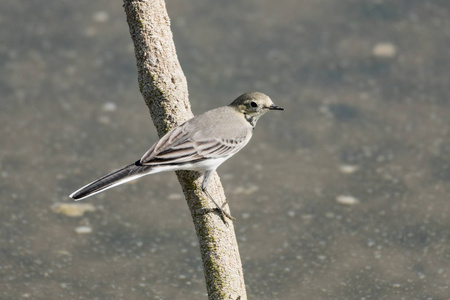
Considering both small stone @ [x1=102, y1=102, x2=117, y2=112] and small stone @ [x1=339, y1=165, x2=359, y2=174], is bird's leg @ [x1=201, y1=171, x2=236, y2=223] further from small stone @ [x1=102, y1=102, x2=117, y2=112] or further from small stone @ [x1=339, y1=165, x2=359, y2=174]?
small stone @ [x1=102, y1=102, x2=117, y2=112]

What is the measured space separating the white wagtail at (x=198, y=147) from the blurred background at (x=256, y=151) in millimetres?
1503

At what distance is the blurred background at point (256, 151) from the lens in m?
5.04

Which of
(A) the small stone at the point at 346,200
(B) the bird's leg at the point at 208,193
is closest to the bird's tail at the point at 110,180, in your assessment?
(B) the bird's leg at the point at 208,193

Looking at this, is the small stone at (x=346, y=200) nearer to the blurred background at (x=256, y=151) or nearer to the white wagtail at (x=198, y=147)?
the blurred background at (x=256, y=151)

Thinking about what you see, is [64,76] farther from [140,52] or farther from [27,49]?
[140,52]

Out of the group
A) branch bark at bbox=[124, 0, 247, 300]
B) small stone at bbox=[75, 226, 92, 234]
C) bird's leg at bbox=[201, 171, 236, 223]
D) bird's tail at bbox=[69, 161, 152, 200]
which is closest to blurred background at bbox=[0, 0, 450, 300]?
small stone at bbox=[75, 226, 92, 234]

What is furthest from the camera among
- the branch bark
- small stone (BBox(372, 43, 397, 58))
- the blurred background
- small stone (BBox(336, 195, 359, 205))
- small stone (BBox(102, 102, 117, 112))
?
small stone (BBox(372, 43, 397, 58))

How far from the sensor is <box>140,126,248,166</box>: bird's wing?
343cm

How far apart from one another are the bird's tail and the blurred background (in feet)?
5.29

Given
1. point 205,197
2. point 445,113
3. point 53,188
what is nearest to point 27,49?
point 53,188

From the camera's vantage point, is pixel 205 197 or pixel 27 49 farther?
pixel 27 49

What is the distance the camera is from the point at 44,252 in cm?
518

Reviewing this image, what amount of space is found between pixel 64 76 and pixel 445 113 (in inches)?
136

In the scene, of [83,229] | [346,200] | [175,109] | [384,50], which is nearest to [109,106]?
[83,229]
